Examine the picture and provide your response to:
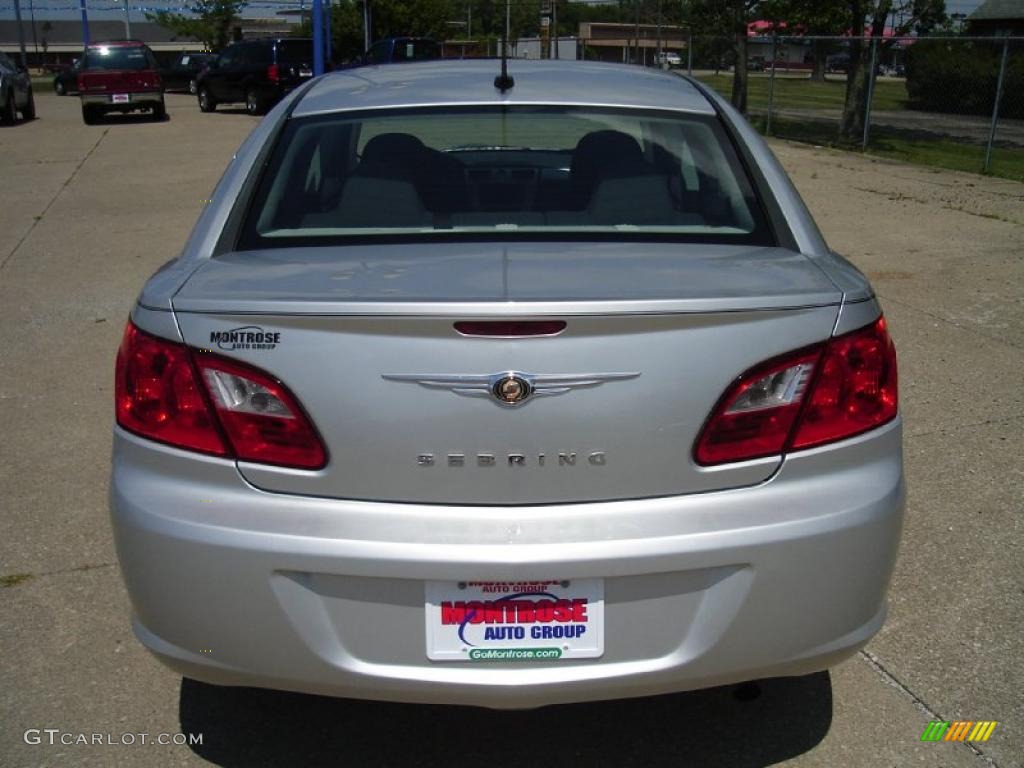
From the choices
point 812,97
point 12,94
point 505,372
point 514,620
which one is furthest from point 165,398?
point 812,97

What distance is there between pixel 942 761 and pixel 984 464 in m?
2.29

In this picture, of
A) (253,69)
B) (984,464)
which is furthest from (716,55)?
(984,464)

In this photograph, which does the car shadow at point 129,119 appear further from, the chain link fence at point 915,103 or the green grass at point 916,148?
the green grass at point 916,148

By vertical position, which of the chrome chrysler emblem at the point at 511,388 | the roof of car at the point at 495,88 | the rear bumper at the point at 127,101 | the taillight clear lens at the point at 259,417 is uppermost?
the roof of car at the point at 495,88

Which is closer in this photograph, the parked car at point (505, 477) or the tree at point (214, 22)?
the parked car at point (505, 477)

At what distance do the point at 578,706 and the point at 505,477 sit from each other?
105 cm

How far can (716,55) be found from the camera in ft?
110

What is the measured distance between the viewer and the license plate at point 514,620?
2293 millimetres

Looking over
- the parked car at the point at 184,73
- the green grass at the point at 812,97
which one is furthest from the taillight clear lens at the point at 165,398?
the parked car at the point at 184,73

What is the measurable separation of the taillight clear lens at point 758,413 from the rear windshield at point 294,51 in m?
25.9

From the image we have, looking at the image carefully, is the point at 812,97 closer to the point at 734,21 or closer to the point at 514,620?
the point at 734,21

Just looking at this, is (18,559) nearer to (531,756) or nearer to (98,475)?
(98,475)

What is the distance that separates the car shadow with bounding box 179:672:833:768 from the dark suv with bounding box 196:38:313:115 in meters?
24.5

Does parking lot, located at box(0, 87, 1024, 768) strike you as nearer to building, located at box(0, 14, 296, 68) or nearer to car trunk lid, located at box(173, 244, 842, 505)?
car trunk lid, located at box(173, 244, 842, 505)
